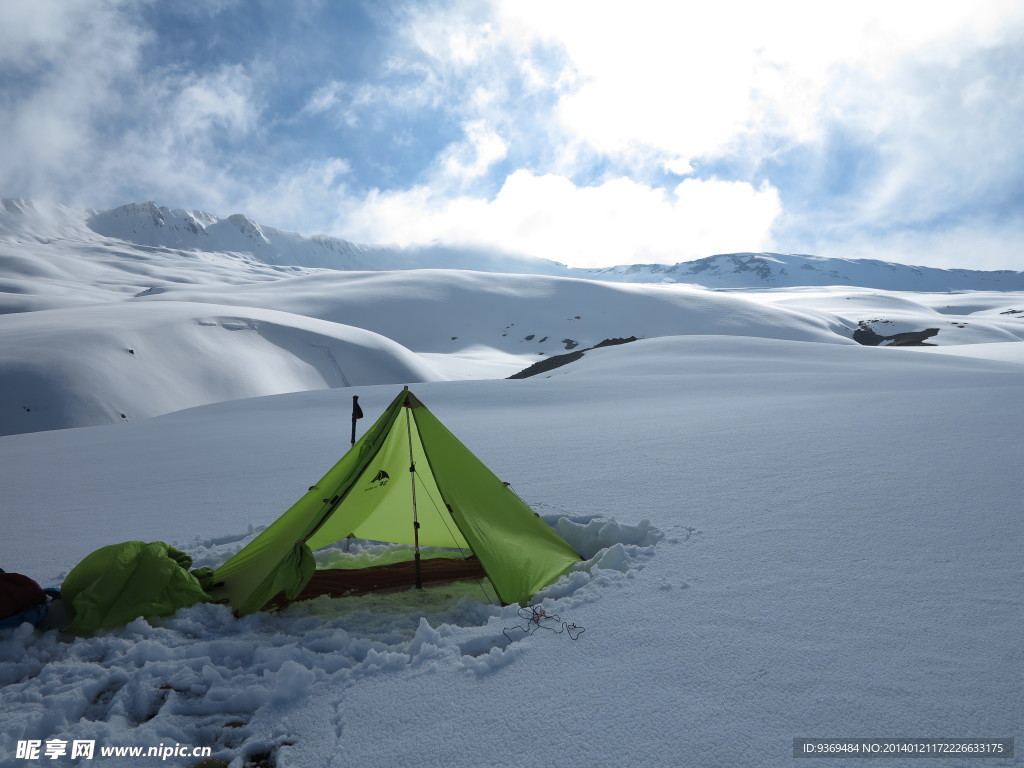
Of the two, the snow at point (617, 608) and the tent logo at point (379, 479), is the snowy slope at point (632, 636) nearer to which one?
the snow at point (617, 608)

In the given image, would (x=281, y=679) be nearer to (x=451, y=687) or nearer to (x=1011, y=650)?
(x=451, y=687)

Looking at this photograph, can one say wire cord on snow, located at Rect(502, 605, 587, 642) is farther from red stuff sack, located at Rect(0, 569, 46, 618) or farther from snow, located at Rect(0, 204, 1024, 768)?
red stuff sack, located at Rect(0, 569, 46, 618)

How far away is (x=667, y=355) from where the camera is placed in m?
24.4

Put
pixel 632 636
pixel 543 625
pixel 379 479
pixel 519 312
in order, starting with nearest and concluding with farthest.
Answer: pixel 632 636 → pixel 543 625 → pixel 379 479 → pixel 519 312

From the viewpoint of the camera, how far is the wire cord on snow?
3.77 m

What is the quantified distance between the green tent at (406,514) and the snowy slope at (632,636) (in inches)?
10.7

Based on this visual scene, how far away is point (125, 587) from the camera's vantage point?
416 centimetres

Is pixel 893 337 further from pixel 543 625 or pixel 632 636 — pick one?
pixel 543 625

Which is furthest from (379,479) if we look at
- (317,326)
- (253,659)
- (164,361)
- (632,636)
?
(317,326)

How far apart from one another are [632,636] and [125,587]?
12.2 feet

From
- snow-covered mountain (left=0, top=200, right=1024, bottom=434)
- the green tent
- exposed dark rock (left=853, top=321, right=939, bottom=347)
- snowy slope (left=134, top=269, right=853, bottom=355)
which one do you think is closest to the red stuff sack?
the green tent

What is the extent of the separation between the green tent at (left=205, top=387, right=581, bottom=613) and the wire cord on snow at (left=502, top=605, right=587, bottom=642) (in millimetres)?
210

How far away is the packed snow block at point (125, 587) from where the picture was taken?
3992 mm

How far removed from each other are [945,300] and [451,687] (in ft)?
482
